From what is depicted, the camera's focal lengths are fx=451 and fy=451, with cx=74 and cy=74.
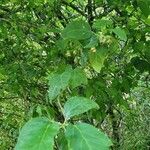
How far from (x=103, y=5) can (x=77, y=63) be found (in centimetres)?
115

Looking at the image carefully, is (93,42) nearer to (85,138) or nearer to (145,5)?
(85,138)

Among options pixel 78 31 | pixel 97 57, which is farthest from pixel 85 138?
pixel 97 57

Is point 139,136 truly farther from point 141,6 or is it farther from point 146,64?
point 141,6

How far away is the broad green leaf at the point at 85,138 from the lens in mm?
763

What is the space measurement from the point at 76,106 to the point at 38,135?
139 mm

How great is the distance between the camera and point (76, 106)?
2.98 feet

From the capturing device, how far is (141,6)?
67.0 inches

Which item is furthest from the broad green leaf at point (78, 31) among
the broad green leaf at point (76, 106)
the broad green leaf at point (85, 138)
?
the broad green leaf at point (85, 138)

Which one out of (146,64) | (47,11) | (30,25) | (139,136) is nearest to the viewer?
(146,64)

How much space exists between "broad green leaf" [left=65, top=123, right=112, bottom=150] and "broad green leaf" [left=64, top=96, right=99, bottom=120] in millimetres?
64

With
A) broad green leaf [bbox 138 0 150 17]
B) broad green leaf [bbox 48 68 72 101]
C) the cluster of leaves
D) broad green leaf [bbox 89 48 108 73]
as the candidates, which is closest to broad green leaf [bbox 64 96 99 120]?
the cluster of leaves

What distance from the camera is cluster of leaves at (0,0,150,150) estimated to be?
2.74 ft

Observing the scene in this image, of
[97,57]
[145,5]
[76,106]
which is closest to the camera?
[76,106]

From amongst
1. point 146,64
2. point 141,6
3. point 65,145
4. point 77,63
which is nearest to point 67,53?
point 77,63
